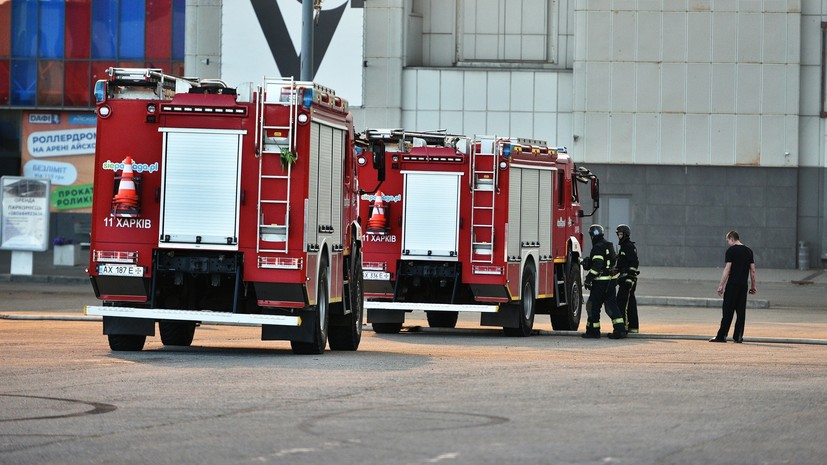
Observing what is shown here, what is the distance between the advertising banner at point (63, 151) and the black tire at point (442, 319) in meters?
33.7

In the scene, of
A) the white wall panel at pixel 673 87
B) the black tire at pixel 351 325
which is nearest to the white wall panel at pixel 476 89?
the white wall panel at pixel 673 87

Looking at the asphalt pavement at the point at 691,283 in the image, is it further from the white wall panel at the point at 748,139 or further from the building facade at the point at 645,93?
the white wall panel at the point at 748,139

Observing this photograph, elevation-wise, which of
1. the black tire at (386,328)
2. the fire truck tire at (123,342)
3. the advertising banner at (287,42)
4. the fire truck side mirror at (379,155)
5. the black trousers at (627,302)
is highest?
the advertising banner at (287,42)

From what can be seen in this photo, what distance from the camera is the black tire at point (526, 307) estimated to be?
76.5ft

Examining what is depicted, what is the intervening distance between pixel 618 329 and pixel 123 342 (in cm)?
825

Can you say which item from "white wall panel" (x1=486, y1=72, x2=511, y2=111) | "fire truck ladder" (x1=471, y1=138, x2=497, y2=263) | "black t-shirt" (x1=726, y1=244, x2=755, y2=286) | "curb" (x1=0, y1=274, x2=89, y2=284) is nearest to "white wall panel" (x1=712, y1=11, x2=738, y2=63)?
"white wall panel" (x1=486, y1=72, x2=511, y2=111)

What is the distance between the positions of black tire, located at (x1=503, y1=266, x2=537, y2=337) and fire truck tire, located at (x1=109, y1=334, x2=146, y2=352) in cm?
735

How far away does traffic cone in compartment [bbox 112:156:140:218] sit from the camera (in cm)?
1694

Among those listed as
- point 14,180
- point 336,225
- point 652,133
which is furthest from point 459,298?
point 652,133

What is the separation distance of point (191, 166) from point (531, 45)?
36.8 m

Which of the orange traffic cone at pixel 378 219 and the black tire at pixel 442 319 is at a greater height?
the orange traffic cone at pixel 378 219

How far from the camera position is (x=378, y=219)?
23.4 m

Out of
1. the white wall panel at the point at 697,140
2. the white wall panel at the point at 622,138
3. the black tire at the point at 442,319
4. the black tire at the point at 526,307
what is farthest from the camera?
the white wall panel at the point at 622,138

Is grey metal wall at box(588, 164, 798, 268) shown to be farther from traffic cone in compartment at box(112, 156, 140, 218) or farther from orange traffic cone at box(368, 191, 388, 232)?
traffic cone in compartment at box(112, 156, 140, 218)
